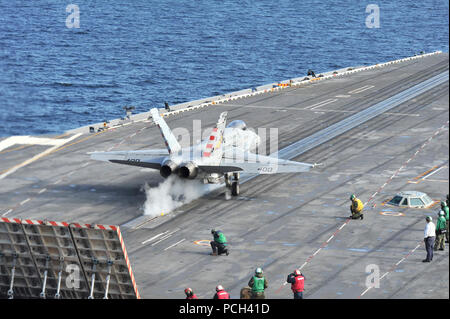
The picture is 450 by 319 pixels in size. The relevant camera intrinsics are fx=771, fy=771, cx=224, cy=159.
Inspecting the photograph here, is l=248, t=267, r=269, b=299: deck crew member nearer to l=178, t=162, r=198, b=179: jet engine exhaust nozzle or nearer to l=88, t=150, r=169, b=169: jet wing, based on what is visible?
l=178, t=162, r=198, b=179: jet engine exhaust nozzle

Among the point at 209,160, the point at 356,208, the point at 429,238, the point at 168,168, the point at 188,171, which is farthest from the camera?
the point at 209,160

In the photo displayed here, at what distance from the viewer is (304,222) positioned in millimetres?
46062

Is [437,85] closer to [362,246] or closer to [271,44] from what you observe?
[362,246]

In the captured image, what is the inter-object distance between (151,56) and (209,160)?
10400 cm

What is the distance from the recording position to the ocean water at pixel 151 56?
107 m

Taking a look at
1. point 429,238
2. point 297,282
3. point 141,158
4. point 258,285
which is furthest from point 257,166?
point 258,285

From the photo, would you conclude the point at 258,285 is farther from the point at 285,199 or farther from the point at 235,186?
the point at 235,186

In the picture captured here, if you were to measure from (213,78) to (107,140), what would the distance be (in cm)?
6250

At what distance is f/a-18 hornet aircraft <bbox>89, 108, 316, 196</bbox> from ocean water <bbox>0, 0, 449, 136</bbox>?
26986 millimetres

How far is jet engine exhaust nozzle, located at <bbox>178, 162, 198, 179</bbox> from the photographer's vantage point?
46.9 meters

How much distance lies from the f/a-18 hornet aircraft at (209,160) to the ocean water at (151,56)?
88.5 feet

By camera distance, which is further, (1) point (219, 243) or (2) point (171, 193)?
(2) point (171, 193)

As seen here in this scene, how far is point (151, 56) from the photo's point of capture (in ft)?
490
